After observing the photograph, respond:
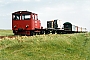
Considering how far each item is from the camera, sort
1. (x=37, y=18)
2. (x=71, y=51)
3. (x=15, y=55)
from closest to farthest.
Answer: (x=15, y=55)
(x=71, y=51)
(x=37, y=18)

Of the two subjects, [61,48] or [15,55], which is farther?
[61,48]

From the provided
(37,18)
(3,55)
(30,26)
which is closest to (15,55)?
(3,55)

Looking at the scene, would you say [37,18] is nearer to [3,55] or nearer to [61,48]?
[61,48]

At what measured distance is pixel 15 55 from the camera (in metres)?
15.2

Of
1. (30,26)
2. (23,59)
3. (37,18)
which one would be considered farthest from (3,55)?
(37,18)

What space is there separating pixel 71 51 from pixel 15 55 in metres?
4.77

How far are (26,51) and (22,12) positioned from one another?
62.5ft

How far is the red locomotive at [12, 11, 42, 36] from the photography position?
34231mm

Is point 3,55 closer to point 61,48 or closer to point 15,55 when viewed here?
point 15,55

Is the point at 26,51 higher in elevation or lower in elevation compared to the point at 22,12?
lower

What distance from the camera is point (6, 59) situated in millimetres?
13836

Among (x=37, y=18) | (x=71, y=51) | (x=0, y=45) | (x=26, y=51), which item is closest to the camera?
(x=26, y=51)

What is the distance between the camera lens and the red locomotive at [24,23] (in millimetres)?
34231

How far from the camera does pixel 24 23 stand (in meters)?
34.8
